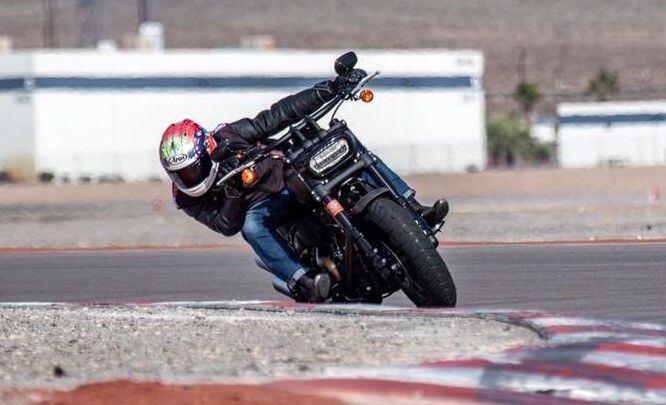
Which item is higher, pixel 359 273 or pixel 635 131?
pixel 359 273

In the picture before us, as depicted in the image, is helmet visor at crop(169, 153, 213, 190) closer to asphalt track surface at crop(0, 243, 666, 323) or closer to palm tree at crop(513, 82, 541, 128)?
asphalt track surface at crop(0, 243, 666, 323)

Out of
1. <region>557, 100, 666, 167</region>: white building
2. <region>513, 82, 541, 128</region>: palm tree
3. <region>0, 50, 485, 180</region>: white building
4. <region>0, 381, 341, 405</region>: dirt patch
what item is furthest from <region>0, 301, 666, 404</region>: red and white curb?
<region>513, 82, 541, 128</region>: palm tree

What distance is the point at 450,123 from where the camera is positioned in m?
64.9

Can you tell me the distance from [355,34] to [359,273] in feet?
366

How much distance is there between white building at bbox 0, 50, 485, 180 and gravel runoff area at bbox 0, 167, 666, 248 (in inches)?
294

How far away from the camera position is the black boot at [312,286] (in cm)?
1205

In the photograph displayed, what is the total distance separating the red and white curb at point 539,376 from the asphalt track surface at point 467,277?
2.21 metres

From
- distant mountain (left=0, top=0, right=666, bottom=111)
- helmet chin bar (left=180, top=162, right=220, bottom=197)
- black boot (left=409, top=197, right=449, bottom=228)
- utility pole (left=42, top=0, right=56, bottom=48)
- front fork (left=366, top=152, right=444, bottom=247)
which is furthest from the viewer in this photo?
distant mountain (left=0, top=0, right=666, bottom=111)

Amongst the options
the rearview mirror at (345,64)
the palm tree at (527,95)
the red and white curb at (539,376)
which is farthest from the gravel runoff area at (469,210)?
the palm tree at (527,95)

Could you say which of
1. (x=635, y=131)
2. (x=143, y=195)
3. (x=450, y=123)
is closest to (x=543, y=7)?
(x=635, y=131)

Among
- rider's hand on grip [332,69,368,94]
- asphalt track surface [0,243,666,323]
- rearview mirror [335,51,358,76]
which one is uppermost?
rearview mirror [335,51,358,76]

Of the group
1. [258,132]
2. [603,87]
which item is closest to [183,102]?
[603,87]

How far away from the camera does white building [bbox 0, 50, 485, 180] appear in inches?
2274

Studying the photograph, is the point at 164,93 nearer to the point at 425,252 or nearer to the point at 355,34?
the point at 425,252
